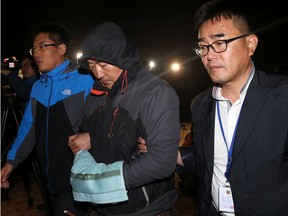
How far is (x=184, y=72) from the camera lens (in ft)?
40.3

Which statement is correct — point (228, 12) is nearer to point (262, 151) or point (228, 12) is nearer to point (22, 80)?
point (262, 151)

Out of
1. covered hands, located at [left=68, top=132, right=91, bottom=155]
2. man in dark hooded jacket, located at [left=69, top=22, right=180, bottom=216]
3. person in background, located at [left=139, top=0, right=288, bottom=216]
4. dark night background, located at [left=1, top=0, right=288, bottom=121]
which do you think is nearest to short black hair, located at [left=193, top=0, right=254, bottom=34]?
person in background, located at [left=139, top=0, right=288, bottom=216]

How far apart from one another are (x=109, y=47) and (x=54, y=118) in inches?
44.1

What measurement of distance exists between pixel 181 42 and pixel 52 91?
10.00 m

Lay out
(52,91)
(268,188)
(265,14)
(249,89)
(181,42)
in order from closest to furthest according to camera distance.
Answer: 1. (268,188)
2. (249,89)
3. (52,91)
4. (265,14)
5. (181,42)

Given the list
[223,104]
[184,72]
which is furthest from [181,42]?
[223,104]

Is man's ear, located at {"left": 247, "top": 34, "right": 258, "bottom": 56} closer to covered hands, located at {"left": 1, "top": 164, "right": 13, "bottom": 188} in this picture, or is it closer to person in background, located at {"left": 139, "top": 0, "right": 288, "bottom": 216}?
person in background, located at {"left": 139, "top": 0, "right": 288, "bottom": 216}

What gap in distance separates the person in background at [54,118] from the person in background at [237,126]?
120 cm

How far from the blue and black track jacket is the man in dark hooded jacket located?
0.61 m

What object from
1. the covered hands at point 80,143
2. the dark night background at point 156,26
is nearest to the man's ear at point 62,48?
the covered hands at point 80,143

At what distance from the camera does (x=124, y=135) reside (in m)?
1.77

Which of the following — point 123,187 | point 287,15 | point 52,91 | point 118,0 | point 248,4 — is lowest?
point 123,187

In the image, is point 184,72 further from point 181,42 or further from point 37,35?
point 37,35

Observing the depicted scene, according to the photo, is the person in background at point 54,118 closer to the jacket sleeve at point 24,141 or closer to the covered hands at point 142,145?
the jacket sleeve at point 24,141
